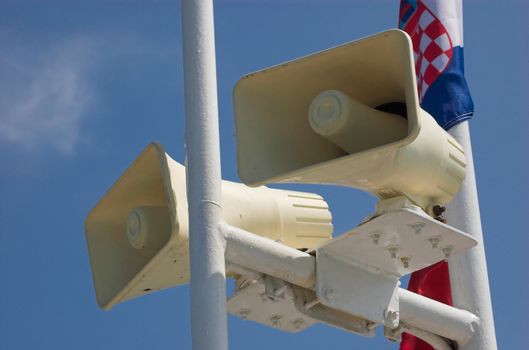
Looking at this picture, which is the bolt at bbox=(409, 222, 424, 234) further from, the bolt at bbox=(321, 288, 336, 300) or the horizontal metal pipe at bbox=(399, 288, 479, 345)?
the horizontal metal pipe at bbox=(399, 288, 479, 345)

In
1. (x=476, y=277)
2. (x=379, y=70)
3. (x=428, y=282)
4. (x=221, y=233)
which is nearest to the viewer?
(x=221, y=233)

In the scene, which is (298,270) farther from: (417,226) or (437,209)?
(437,209)

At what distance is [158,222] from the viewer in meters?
7.50

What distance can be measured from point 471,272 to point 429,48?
1.85 meters

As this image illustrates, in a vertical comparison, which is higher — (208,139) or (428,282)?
(208,139)

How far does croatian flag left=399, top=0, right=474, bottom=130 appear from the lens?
920 cm

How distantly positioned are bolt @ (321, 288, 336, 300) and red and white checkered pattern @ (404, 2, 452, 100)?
2544 millimetres

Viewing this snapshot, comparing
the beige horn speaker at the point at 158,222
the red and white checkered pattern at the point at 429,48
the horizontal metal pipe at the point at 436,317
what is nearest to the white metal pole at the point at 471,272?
the horizontal metal pipe at the point at 436,317

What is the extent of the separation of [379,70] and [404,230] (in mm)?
780

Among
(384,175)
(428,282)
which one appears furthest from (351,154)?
(428,282)

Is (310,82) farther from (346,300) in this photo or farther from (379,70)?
(346,300)

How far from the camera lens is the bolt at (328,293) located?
7.12m

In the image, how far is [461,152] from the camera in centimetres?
728

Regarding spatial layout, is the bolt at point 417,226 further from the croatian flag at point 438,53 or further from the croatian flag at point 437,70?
the croatian flag at point 438,53
